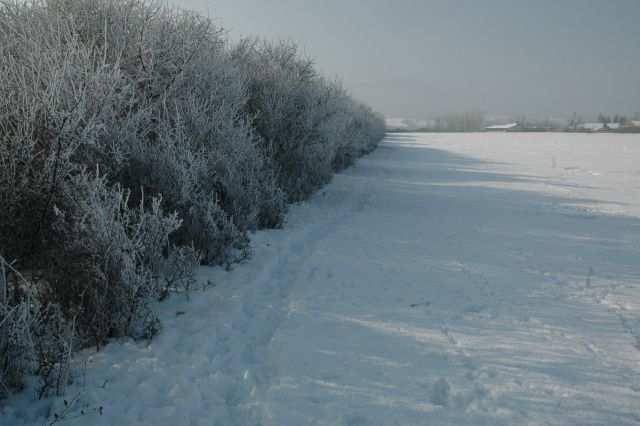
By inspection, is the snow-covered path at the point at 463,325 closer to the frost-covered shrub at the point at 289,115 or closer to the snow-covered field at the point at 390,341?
the snow-covered field at the point at 390,341

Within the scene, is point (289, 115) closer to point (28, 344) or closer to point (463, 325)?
point (463, 325)

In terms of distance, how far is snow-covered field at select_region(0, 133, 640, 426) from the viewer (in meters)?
3.03

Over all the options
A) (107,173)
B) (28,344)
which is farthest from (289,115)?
(28,344)

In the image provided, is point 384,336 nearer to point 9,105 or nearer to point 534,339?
point 534,339

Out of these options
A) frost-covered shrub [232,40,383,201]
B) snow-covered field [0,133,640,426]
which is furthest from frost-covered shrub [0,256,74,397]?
frost-covered shrub [232,40,383,201]

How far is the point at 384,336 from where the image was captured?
4.21 metres

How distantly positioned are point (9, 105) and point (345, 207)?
27.6 ft

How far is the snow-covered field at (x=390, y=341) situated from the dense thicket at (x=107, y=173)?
43 cm

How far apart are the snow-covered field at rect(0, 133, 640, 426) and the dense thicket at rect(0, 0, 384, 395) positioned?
0.43 m

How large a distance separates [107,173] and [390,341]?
3148 millimetres

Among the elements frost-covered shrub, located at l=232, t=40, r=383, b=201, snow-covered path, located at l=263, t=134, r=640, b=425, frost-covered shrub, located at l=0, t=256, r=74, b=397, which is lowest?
snow-covered path, located at l=263, t=134, r=640, b=425

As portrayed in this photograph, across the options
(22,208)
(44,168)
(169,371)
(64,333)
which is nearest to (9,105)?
(44,168)

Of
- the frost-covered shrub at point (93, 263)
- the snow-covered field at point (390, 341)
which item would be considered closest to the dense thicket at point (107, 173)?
the frost-covered shrub at point (93, 263)

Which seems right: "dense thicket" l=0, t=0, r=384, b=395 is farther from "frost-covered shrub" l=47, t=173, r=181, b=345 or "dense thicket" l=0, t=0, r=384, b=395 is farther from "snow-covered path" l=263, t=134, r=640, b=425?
"snow-covered path" l=263, t=134, r=640, b=425
